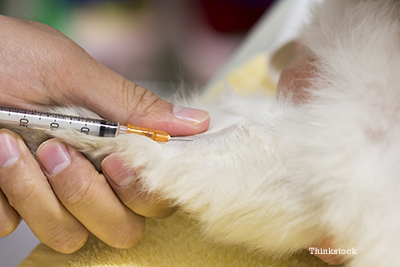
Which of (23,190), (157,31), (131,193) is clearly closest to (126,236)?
(131,193)

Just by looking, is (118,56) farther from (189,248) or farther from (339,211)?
(339,211)

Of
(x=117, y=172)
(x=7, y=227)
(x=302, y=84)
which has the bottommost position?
(x=7, y=227)

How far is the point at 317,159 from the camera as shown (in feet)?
1.06

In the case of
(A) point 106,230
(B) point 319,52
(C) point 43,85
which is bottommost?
(A) point 106,230

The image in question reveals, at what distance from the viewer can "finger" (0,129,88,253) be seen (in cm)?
46

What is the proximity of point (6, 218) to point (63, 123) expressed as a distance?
0.22 m

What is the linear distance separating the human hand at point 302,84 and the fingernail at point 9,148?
1.25ft

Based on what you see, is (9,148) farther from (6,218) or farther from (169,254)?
(169,254)

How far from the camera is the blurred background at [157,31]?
1.73 m

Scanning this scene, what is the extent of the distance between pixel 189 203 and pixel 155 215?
0.14 metres

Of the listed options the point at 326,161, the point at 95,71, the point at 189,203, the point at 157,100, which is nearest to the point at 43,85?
the point at 95,71

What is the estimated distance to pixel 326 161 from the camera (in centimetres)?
32

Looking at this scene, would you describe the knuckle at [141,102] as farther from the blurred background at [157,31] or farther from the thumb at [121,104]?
the blurred background at [157,31]

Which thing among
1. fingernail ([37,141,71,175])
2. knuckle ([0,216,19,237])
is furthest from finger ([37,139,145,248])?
knuckle ([0,216,19,237])
